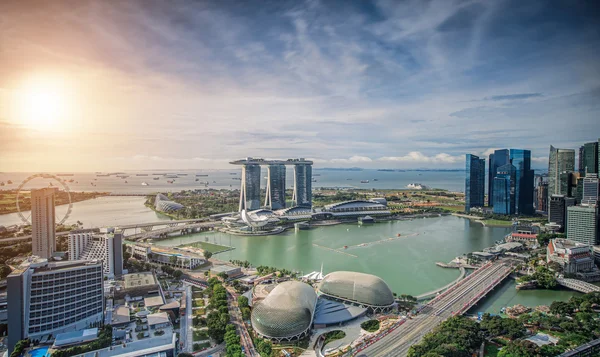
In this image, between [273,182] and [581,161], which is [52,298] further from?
[581,161]

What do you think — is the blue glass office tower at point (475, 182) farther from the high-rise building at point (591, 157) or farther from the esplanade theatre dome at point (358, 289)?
the esplanade theatre dome at point (358, 289)

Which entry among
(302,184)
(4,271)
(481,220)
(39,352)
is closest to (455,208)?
(481,220)

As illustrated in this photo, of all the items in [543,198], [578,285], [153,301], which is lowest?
[578,285]

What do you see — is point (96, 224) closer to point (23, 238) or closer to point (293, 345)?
point (23, 238)

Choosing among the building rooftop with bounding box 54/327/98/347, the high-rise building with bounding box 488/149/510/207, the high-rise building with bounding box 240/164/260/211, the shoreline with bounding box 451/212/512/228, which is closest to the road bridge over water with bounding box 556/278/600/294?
the shoreline with bounding box 451/212/512/228

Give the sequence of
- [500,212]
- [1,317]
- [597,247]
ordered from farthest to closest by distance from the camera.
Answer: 1. [500,212]
2. [597,247]
3. [1,317]

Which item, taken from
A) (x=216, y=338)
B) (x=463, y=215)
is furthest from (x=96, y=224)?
(x=463, y=215)

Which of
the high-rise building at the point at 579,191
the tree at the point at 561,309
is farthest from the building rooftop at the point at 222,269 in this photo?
the high-rise building at the point at 579,191
